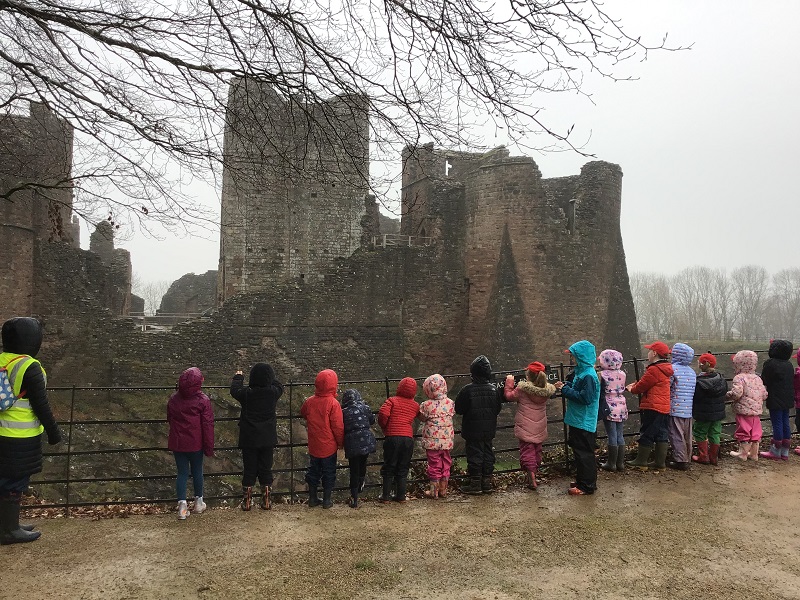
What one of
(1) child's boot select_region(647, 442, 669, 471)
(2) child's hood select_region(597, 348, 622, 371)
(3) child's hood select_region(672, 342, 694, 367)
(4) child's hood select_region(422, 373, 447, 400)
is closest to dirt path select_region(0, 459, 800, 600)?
(1) child's boot select_region(647, 442, 669, 471)

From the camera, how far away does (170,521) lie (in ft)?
17.4

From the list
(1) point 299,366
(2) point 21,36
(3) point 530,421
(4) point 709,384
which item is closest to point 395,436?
(3) point 530,421

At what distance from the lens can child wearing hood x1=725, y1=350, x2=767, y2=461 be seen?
23.0ft

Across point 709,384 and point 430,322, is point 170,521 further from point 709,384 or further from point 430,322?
point 430,322

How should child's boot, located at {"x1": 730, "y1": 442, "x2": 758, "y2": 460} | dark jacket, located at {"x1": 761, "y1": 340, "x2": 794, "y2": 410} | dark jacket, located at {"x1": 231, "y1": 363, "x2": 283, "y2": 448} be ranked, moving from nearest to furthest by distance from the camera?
dark jacket, located at {"x1": 231, "y1": 363, "x2": 283, "y2": 448}, dark jacket, located at {"x1": 761, "y1": 340, "x2": 794, "y2": 410}, child's boot, located at {"x1": 730, "y1": 442, "x2": 758, "y2": 460}

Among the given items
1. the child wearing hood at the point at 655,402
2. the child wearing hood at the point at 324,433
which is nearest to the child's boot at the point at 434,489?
the child wearing hood at the point at 324,433

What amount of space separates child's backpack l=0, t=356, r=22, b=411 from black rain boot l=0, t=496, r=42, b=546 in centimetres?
85

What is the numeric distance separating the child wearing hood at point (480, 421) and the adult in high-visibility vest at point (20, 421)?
384 cm

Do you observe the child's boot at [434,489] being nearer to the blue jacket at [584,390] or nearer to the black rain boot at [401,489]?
the black rain boot at [401,489]

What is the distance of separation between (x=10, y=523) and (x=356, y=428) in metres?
3.05

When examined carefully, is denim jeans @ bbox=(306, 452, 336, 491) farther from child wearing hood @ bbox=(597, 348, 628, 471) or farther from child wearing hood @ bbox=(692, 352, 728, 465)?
child wearing hood @ bbox=(692, 352, 728, 465)

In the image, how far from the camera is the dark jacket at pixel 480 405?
6.03 m

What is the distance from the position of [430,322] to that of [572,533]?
1192 cm

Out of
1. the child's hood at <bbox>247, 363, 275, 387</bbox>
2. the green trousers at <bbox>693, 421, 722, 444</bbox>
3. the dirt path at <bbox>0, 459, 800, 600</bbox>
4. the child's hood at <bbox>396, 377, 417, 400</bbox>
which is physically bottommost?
the dirt path at <bbox>0, 459, 800, 600</bbox>
